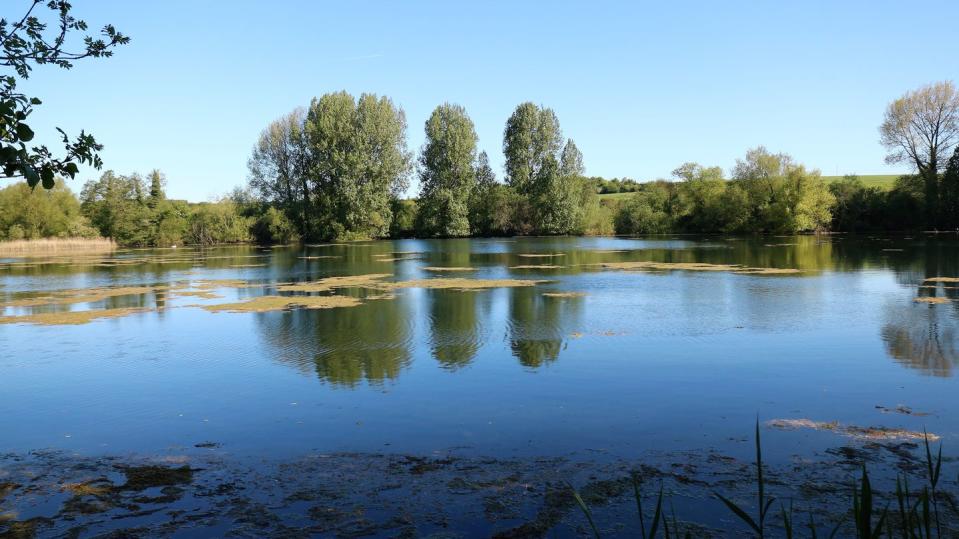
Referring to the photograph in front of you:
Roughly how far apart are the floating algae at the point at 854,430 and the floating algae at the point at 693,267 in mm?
19165

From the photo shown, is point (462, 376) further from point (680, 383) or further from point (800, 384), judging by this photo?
point (800, 384)

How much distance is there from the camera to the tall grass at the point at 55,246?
60.9 metres

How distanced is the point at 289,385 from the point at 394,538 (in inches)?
217

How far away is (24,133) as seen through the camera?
10.9ft

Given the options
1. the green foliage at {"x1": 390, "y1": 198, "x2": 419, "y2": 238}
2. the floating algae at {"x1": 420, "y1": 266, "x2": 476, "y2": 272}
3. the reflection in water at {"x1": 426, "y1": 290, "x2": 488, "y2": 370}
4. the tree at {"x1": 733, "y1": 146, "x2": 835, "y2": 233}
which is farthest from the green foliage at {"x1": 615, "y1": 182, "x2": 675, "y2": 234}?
the reflection in water at {"x1": 426, "y1": 290, "x2": 488, "y2": 370}

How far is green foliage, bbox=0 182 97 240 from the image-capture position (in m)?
68.9

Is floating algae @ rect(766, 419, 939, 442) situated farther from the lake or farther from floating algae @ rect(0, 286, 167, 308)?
floating algae @ rect(0, 286, 167, 308)

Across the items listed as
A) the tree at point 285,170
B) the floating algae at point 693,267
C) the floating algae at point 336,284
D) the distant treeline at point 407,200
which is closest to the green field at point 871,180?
the distant treeline at point 407,200

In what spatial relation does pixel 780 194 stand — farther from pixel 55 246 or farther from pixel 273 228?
pixel 55 246

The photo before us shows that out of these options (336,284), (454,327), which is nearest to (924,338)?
(454,327)

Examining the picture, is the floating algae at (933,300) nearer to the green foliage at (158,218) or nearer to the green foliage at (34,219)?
the green foliage at (158,218)

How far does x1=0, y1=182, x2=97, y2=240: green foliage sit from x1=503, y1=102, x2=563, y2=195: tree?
46.2m

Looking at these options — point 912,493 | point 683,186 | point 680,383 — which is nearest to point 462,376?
point 680,383

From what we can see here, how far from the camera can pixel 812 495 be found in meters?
5.25
